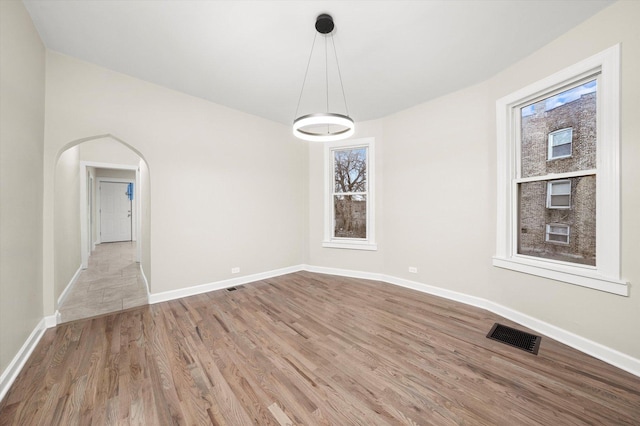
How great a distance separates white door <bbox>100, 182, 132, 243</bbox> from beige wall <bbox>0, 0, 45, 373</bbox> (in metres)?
7.78

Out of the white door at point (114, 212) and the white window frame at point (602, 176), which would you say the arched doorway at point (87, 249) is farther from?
the white window frame at point (602, 176)

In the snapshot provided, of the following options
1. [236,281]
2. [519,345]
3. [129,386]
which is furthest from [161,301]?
[519,345]

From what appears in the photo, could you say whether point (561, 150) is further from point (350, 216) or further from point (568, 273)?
point (350, 216)

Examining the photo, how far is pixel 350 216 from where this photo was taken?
461cm

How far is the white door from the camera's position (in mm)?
8516

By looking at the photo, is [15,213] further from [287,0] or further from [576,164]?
[576,164]

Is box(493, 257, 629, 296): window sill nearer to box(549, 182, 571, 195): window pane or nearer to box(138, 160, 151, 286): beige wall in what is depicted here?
box(549, 182, 571, 195): window pane

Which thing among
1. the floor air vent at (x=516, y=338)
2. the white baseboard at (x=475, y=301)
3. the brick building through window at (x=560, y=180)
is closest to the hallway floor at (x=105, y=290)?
the white baseboard at (x=475, y=301)

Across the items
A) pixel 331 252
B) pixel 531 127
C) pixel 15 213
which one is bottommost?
pixel 331 252

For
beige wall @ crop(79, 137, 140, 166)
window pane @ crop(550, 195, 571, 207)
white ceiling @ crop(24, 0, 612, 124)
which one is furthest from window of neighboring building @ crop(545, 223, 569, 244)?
beige wall @ crop(79, 137, 140, 166)

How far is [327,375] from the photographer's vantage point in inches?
71.9

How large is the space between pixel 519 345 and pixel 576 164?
5.93 ft

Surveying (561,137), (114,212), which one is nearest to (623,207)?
(561,137)

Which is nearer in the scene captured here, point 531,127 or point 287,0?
point 287,0
